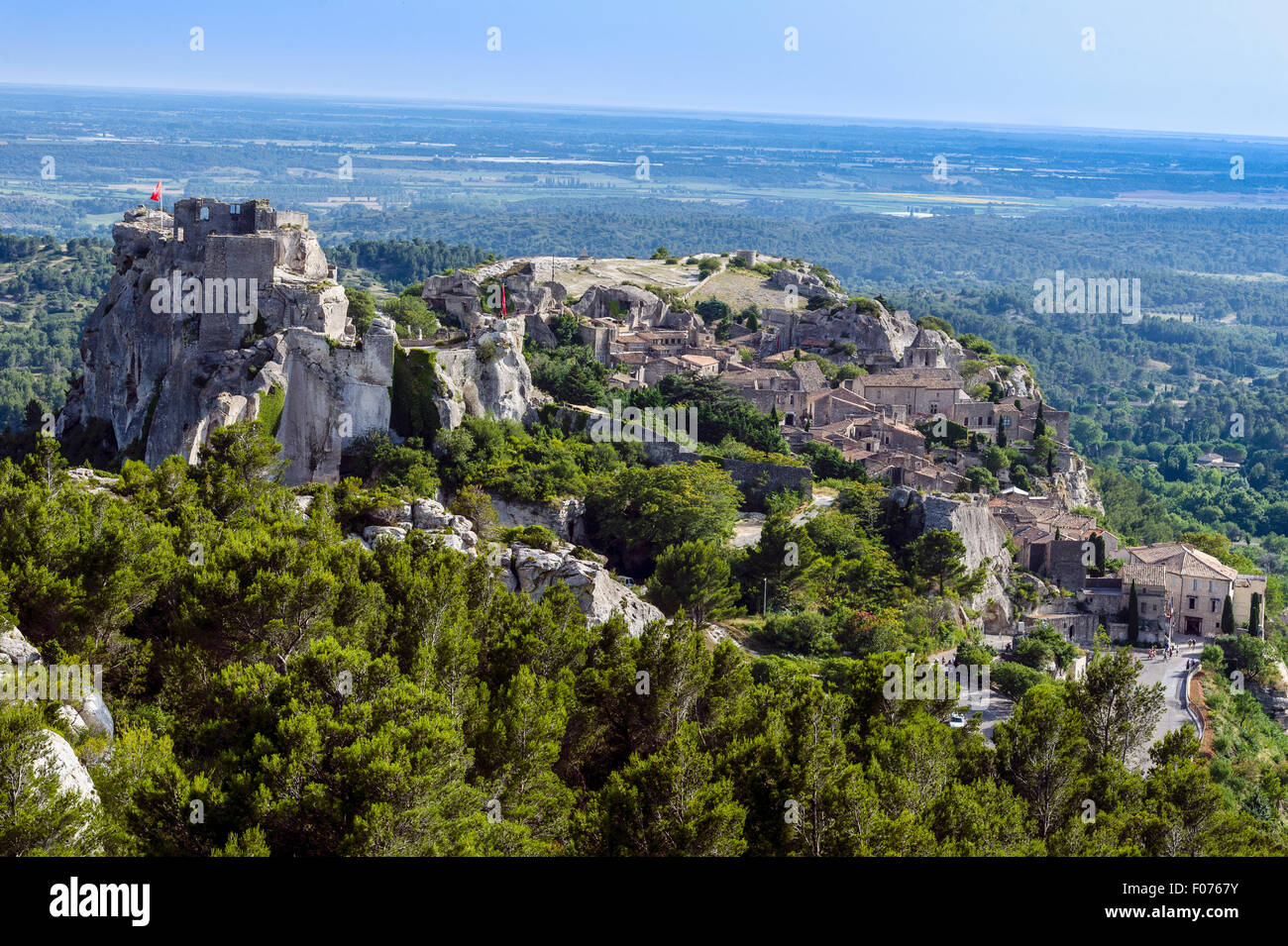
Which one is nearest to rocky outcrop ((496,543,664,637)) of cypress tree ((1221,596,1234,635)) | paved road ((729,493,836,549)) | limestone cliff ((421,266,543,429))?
paved road ((729,493,836,549))

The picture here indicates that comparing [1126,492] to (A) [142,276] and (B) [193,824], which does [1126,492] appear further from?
(B) [193,824]

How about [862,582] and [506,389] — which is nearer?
[862,582]

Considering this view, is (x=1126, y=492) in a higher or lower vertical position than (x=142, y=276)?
lower

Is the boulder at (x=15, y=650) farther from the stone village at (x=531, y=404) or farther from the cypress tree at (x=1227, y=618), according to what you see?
the cypress tree at (x=1227, y=618)

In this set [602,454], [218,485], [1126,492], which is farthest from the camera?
[1126,492]

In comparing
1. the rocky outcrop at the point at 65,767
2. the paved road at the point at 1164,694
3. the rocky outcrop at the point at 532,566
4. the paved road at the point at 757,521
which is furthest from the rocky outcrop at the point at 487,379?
the rocky outcrop at the point at 65,767
